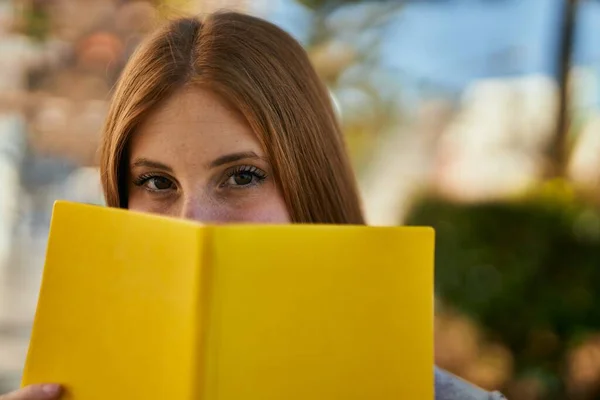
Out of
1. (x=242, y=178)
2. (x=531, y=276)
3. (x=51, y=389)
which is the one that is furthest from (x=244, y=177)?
(x=531, y=276)

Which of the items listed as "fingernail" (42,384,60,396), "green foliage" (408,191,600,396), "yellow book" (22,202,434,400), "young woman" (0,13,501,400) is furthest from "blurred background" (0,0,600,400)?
"fingernail" (42,384,60,396)

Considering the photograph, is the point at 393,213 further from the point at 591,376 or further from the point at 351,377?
the point at 351,377

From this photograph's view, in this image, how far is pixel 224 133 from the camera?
1266 mm

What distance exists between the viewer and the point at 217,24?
146 cm

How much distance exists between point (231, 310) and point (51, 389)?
0.35m

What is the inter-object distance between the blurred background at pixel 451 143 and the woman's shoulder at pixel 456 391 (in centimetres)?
200

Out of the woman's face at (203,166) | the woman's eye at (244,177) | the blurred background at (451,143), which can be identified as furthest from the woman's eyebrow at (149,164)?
the blurred background at (451,143)

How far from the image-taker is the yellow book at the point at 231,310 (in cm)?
81

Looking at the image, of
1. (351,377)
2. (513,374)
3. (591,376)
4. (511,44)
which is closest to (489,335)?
(513,374)

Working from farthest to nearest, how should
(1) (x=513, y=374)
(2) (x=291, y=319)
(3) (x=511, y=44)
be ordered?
1. (3) (x=511, y=44)
2. (1) (x=513, y=374)
3. (2) (x=291, y=319)

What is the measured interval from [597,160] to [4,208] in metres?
3.68

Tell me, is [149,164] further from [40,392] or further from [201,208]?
[40,392]

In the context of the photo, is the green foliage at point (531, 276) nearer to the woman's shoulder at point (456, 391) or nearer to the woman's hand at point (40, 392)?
the woman's shoulder at point (456, 391)

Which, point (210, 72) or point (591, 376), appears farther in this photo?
point (591, 376)
